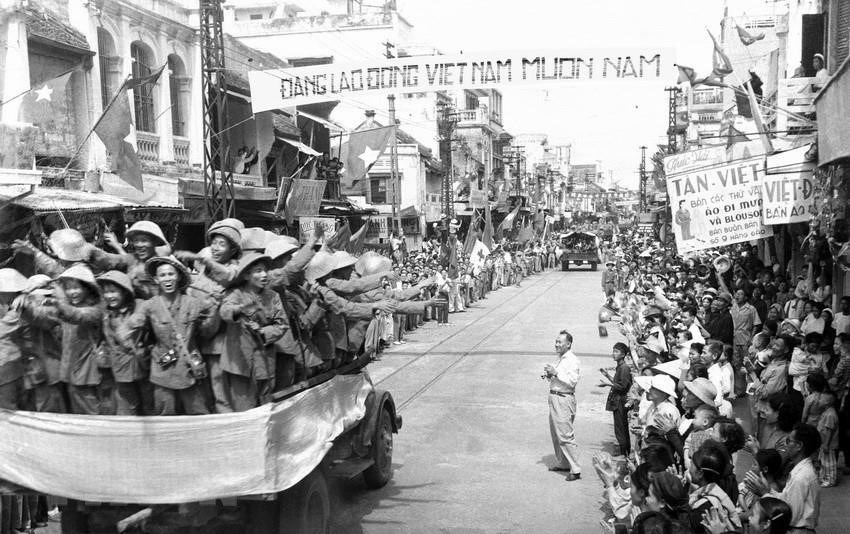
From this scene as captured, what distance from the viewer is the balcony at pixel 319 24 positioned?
42.0m

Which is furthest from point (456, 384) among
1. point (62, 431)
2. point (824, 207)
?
point (62, 431)

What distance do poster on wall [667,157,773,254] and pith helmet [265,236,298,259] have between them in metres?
6.94

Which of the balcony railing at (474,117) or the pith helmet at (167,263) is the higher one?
the balcony railing at (474,117)

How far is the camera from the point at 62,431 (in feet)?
17.1

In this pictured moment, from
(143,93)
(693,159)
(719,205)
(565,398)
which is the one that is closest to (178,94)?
(143,93)

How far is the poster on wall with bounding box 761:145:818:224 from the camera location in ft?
38.5

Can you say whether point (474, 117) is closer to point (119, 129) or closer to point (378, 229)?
point (378, 229)

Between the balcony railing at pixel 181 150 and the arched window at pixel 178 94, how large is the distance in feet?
0.99

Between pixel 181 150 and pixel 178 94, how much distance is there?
1.59m

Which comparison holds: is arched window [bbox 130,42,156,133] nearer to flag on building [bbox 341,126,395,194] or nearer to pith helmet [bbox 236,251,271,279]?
flag on building [bbox 341,126,395,194]

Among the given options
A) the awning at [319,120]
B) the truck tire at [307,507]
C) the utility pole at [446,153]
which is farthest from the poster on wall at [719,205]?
the utility pole at [446,153]

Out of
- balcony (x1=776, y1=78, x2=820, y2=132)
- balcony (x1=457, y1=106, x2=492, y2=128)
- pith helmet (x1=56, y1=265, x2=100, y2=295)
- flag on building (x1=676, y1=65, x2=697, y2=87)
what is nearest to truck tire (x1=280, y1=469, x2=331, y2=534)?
pith helmet (x1=56, y1=265, x2=100, y2=295)

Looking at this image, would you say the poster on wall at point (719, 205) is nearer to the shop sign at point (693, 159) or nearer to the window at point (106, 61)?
the shop sign at point (693, 159)

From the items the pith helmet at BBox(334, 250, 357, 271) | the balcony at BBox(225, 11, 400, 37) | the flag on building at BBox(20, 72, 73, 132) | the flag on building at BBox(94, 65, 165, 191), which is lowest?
the pith helmet at BBox(334, 250, 357, 271)
